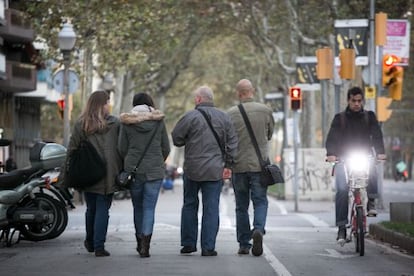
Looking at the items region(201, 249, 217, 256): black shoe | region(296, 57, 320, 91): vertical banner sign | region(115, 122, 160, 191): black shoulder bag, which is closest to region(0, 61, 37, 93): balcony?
region(296, 57, 320, 91): vertical banner sign

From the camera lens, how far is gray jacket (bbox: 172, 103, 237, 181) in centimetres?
1443

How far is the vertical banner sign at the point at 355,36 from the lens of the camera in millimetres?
29422

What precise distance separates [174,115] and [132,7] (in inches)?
2063

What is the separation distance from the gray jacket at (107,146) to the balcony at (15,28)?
124 ft

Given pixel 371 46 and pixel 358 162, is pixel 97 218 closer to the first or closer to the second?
pixel 358 162

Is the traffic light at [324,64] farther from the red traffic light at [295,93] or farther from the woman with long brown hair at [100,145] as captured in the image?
the woman with long brown hair at [100,145]

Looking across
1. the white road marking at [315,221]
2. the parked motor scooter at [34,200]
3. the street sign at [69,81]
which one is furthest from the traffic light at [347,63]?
the parked motor scooter at [34,200]

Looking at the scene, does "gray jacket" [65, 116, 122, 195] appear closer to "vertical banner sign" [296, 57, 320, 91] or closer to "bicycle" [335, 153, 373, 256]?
"bicycle" [335, 153, 373, 256]

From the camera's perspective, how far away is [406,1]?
36188mm

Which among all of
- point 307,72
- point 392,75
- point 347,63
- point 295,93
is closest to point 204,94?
point 347,63

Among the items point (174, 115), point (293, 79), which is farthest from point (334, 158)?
point (174, 115)

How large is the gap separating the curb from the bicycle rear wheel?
117 cm

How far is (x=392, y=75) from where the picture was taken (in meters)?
27.3

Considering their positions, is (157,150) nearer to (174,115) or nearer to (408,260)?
(408,260)
